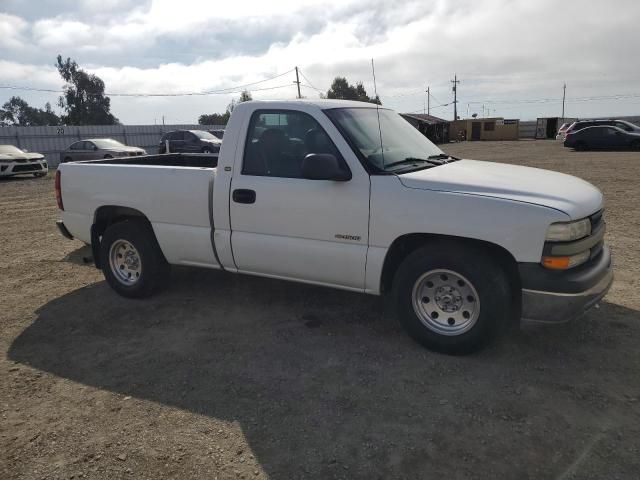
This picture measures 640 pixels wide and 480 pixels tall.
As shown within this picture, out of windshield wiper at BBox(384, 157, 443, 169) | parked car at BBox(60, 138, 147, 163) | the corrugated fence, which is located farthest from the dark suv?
windshield wiper at BBox(384, 157, 443, 169)

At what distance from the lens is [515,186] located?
11.7 ft

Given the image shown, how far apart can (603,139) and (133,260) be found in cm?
2717

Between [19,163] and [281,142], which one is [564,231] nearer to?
[281,142]

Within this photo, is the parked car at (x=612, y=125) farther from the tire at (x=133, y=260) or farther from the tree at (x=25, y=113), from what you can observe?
the tree at (x=25, y=113)

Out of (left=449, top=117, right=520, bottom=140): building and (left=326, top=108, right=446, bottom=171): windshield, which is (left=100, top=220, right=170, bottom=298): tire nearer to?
(left=326, top=108, right=446, bottom=171): windshield

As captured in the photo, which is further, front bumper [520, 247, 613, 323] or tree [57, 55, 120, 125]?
tree [57, 55, 120, 125]

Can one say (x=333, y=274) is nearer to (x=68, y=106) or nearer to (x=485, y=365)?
(x=485, y=365)

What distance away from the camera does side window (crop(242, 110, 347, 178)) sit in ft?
13.4

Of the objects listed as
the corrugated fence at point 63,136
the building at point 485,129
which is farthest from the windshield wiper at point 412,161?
the building at point 485,129

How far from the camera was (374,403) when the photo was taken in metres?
3.21

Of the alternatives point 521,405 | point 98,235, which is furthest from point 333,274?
point 98,235

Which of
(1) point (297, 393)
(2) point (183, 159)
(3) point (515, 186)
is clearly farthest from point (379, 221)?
A: (2) point (183, 159)

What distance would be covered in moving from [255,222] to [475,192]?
1804mm

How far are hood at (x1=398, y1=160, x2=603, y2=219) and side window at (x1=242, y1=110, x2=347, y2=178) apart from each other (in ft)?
2.71
